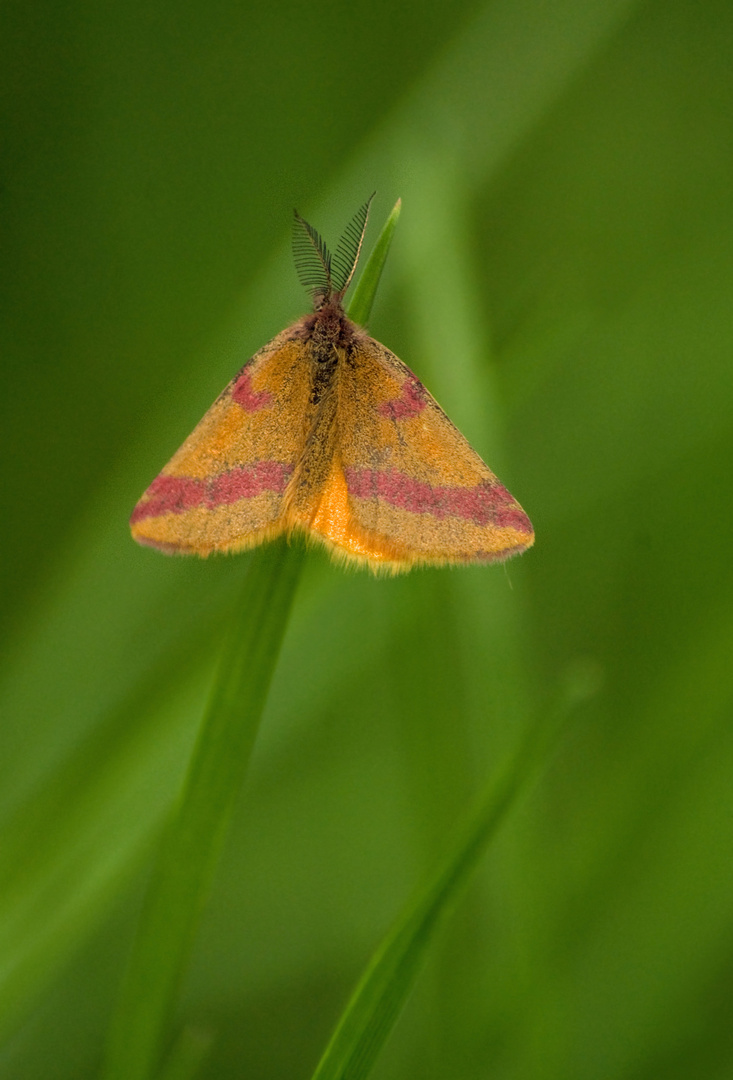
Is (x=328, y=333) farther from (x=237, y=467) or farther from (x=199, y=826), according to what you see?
(x=199, y=826)

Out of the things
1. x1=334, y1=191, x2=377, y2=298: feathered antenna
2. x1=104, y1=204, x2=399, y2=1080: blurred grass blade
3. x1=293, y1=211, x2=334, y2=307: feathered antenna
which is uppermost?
x1=334, y1=191, x2=377, y2=298: feathered antenna

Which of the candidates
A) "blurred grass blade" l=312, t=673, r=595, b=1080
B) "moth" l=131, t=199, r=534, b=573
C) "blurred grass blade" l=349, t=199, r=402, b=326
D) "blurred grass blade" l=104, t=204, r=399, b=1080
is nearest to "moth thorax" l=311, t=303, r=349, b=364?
"moth" l=131, t=199, r=534, b=573

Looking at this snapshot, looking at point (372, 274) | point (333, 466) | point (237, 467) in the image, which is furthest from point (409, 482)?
point (372, 274)

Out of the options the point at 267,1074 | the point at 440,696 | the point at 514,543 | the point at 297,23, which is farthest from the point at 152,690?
the point at 297,23

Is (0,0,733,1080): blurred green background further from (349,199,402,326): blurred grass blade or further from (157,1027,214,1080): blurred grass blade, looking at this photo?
(349,199,402,326): blurred grass blade

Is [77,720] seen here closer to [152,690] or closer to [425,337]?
[152,690]

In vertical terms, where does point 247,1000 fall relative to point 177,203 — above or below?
below
